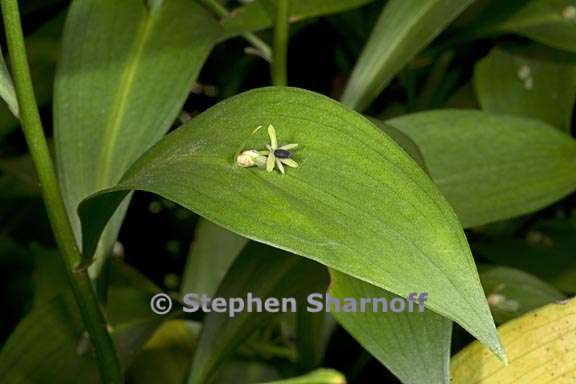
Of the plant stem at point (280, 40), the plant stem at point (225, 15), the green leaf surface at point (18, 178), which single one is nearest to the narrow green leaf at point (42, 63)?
the green leaf surface at point (18, 178)

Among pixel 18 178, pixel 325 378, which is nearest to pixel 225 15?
pixel 18 178

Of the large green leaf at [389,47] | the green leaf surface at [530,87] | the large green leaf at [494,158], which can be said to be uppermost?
the green leaf surface at [530,87]

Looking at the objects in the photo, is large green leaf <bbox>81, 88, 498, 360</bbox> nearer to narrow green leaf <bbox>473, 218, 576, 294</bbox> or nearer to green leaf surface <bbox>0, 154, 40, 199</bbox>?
green leaf surface <bbox>0, 154, 40, 199</bbox>

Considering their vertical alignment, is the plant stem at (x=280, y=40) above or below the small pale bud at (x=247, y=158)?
above

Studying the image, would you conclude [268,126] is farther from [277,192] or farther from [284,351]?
[284,351]

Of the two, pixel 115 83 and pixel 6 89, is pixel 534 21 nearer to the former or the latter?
pixel 115 83

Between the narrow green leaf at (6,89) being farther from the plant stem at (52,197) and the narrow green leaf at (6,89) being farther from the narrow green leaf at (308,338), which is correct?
the narrow green leaf at (308,338)

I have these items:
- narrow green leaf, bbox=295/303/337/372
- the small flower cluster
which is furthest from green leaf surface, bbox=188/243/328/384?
the small flower cluster
